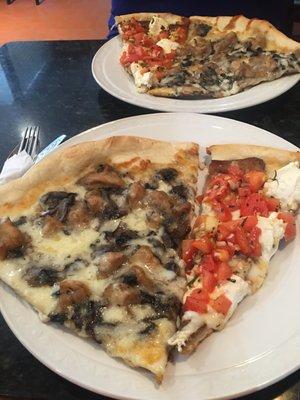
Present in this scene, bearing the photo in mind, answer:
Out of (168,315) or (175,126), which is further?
(175,126)

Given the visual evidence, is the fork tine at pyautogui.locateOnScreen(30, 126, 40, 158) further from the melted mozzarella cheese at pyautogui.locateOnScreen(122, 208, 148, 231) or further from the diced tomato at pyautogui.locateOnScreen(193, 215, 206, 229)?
the diced tomato at pyautogui.locateOnScreen(193, 215, 206, 229)

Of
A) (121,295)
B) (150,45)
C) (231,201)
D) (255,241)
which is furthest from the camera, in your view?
(150,45)

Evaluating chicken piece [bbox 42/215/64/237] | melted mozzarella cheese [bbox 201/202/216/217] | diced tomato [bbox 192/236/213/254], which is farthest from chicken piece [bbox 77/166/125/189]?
diced tomato [bbox 192/236/213/254]

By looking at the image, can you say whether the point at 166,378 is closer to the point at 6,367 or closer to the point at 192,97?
the point at 6,367

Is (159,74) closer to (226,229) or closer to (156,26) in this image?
(156,26)

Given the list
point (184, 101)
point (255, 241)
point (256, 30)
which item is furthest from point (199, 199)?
point (256, 30)

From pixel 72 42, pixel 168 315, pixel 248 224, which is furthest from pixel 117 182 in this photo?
pixel 72 42
